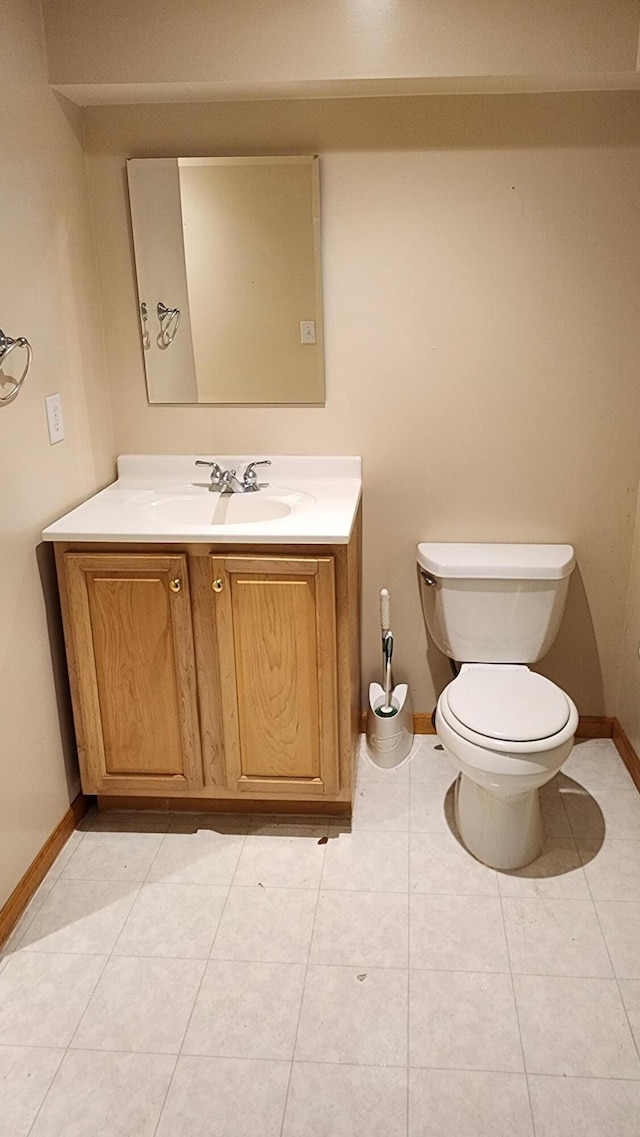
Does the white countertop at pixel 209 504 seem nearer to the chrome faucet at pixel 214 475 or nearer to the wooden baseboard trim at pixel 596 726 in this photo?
the chrome faucet at pixel 214 475

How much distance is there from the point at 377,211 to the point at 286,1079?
81.6 inches

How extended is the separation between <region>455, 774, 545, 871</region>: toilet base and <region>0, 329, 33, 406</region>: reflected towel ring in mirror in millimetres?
1423

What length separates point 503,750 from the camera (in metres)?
2.05

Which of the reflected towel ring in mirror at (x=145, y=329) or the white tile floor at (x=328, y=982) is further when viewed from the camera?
the reflected towel ring in mirror at (x=145, y=329)

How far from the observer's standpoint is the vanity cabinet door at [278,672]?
216 cm

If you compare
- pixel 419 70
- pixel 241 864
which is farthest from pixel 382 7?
pixel 241 864

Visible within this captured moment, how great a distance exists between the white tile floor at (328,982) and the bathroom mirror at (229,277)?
49.5 inches

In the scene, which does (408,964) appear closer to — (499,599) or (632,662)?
(499,599)

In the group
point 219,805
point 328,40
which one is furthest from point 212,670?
point 328,40

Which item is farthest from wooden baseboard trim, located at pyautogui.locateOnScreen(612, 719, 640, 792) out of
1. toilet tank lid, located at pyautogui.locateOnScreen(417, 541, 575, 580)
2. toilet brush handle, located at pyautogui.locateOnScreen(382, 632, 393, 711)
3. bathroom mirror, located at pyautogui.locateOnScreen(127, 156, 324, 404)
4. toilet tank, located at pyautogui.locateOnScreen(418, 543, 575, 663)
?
bathroom mirror, located at pyautogui.locateOnScreen(127, 156, 324, 404)

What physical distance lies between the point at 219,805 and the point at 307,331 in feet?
4.43

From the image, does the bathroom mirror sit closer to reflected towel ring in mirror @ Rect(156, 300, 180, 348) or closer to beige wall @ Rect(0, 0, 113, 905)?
reflected towel ring in mirror @ Rect(156, 300, 180, 348)

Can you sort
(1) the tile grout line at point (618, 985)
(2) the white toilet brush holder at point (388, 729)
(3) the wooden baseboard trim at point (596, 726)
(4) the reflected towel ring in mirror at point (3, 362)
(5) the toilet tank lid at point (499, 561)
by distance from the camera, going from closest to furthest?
(1) the tile grout line at point (618, 985) < (4) the reflected towel ring in mirror at point (3, 362) < (5) the toilet tank lid at point (499, 561) < (2) the white toilet brush holder at point (388, 729) < (3) the wooden baseboard trim at point (596, 726)

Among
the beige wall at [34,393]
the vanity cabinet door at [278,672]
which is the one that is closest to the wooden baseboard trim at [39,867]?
the beige wall at [34,393]
